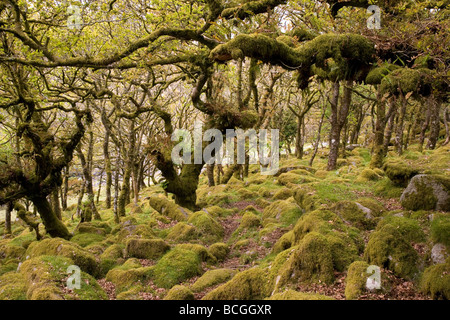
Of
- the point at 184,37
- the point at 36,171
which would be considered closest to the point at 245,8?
the point at 184,37

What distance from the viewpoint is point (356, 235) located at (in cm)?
718

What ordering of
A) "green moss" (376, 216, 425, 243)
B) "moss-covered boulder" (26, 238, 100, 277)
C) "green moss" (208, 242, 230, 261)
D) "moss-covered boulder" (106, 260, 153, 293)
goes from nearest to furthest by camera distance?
"green moss" (376, 216, 425, 243)
"moss-covered boulder" (106, 260, 153, 293)
"moss-covered boulder" (26, 238, 100, 277)
"green moss" (208, 242, 230, 261)

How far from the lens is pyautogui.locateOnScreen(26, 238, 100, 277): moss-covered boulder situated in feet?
26.5

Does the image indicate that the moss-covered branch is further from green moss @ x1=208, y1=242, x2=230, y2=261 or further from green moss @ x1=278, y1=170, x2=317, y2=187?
green moss @ x1=278, y1=170, x2=317, y2=187

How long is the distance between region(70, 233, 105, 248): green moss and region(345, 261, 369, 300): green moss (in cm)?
972

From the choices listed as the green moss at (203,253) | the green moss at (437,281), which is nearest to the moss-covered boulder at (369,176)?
the green moss at (203,253)

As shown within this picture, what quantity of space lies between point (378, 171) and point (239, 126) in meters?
6.62

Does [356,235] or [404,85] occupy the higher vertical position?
[404,85]

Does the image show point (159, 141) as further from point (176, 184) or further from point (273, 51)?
point (273, 51)

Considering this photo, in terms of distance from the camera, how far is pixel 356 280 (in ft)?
16.9

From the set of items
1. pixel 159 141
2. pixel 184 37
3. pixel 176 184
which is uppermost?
pixel 184 37

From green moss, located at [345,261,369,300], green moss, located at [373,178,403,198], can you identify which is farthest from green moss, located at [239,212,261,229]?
green moss, located at [345,261,369,300]

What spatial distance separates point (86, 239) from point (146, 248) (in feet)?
12.3

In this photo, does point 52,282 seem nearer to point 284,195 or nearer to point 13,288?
point 13,288
